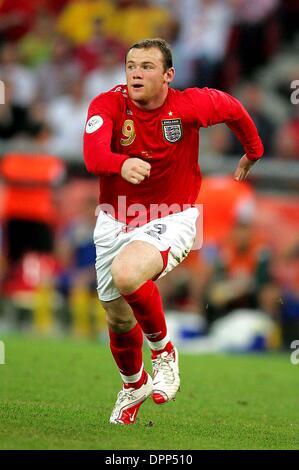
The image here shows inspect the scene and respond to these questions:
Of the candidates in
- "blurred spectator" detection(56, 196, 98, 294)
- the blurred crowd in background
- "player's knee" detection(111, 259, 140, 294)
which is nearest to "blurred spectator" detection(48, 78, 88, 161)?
the blurred crowd in background

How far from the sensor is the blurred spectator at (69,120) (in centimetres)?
1538

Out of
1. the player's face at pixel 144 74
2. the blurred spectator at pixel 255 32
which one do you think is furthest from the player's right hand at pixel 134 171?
the blurred spectator at pixel 255 32

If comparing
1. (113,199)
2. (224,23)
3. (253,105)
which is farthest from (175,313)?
(113,199)

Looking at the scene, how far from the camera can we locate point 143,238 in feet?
23.1

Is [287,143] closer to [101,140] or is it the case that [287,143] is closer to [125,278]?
[101,140]

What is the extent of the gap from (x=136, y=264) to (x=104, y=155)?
67 centimetres

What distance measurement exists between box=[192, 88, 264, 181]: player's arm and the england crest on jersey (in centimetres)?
15

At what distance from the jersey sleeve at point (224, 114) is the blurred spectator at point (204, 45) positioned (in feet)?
25.5

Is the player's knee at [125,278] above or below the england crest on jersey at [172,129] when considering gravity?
below

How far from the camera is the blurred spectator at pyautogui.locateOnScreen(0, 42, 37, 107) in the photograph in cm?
1634

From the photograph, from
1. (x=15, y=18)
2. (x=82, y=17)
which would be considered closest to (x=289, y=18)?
(x=82, y=17)

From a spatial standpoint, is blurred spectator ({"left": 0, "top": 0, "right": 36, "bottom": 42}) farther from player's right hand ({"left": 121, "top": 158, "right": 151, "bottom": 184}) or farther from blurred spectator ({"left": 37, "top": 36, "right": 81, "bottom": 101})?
player's right hand ({"left": 121, "top": 158, "right": 151, "bottom": 184})

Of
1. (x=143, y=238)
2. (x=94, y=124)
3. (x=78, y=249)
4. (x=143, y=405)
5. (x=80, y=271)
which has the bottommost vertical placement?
(x=80, y=271)

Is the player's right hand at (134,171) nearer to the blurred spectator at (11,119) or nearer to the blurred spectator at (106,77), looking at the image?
the blurred spectator at (106,77)
